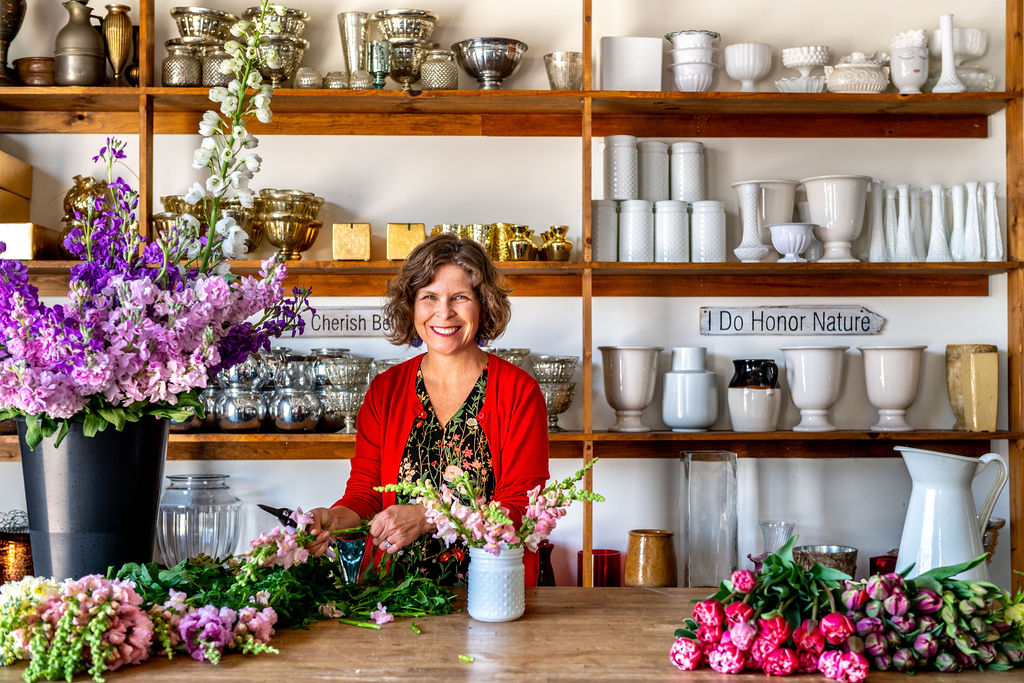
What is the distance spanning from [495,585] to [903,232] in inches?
87.5

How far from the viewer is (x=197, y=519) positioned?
9.48 ft

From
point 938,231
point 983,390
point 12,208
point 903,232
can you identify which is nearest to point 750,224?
point 903,232

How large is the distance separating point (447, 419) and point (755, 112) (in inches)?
63.9

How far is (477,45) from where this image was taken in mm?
3021

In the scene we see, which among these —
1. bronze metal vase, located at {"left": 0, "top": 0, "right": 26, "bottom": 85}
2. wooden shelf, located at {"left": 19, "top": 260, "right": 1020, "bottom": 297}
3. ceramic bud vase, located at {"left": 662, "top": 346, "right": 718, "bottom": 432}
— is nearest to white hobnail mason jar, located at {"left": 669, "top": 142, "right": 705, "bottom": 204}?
wooden shelf, located at {"left": 19, "top": 260, "right": 1020, "bottom": 297}

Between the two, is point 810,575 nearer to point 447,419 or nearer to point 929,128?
point 447,419

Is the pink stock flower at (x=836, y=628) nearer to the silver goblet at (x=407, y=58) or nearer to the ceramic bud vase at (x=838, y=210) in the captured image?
the ceramic bud vase at (x=838, y=210)

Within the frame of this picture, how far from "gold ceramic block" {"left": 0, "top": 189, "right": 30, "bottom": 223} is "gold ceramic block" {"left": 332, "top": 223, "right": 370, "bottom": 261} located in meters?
0.97

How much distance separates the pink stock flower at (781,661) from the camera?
125 centimetres

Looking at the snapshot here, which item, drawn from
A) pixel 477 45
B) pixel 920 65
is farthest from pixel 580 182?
pixel 920 65

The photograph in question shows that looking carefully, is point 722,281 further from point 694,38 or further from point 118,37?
point 118,37

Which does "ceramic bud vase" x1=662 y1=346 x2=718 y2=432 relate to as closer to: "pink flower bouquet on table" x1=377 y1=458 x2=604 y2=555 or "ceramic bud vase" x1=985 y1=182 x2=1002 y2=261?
"ceramic bud vase" x1=985 y1=182 x2=1002 y2=261

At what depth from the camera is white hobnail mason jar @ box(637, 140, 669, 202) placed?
323cm

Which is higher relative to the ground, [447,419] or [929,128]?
[929,128]
